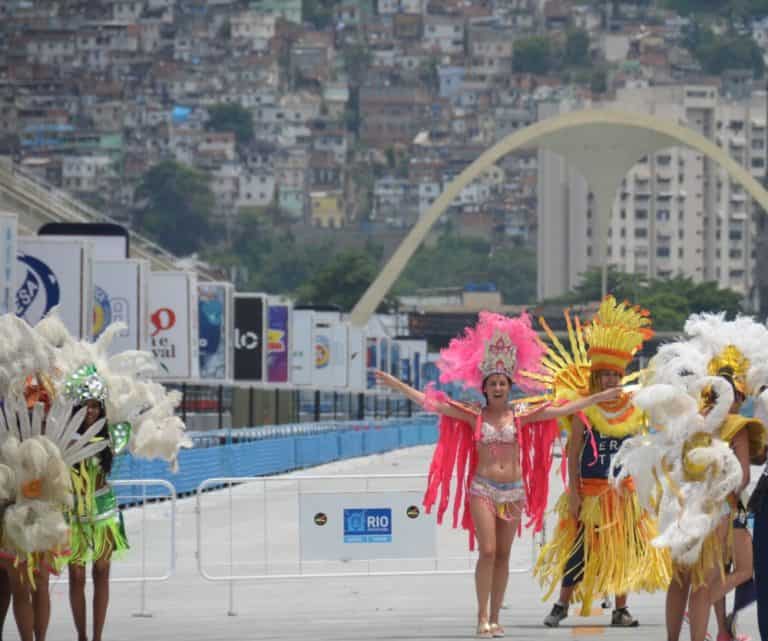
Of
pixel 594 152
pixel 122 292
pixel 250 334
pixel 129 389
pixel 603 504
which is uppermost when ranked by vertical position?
pixel 129 389

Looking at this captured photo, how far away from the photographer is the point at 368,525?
17.6 m

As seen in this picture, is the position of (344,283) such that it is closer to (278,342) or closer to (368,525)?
(278,342)

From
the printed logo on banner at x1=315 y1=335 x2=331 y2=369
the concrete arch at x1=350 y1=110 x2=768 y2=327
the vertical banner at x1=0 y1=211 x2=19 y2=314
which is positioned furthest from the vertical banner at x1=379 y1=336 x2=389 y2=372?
the vertical banner at x1=0 y1=211 x2=19 y2=314

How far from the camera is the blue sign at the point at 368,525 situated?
57.6 feet

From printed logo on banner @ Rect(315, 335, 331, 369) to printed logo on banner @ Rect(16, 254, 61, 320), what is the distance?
32.6 m

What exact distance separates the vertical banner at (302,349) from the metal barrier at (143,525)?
25.5 metres

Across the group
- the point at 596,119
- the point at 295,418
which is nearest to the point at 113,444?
the point at 295,418

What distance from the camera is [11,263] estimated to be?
996 inches

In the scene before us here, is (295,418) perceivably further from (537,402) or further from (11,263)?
(537,402)

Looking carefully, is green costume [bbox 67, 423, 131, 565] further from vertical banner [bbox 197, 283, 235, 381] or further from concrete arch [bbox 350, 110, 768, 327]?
concrete arch [bbox 350, 110, 768, 327]

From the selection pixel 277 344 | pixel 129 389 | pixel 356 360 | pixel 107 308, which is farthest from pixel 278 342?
pixel 129 389

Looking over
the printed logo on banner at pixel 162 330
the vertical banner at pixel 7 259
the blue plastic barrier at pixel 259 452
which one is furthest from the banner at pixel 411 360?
the vertical banner at pixel 7 259

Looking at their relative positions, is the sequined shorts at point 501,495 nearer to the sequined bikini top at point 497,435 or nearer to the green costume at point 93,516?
the sequined bikini top at point 497,435

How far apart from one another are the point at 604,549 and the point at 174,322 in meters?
22.7
